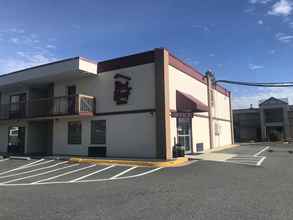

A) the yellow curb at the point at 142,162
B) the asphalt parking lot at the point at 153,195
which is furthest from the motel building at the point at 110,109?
the asphalt parking lot at the point at 153,195

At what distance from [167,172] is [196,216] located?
589 cm

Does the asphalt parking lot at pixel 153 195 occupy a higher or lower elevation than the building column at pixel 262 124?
lower

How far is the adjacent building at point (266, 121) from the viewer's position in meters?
45.7

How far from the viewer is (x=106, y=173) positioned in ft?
37.9

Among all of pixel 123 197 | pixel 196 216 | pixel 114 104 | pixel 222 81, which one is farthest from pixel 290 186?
pixel 222 81

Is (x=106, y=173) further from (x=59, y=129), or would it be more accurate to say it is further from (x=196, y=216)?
(x=59, y=129)

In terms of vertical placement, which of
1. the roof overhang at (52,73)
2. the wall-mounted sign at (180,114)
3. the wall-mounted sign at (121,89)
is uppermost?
the roof overhang at (52,73)

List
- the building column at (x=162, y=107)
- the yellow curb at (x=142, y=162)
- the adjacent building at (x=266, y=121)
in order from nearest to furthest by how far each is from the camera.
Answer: the yellow curb at (x=142, y=162), the building column at (x=162, y=107), the adjacent building at (x=266, y=121)

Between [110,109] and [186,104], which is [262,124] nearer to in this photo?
[186,104]

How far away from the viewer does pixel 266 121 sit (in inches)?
1870

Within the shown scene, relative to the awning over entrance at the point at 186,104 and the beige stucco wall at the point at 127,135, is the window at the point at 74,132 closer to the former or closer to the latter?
the beige stucco wall at the point at 127,135

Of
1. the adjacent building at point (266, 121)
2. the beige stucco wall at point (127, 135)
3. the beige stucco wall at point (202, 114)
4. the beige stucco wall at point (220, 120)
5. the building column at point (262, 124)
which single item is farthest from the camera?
the building column at point (262, 124)

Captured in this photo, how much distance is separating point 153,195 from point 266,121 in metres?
45.2

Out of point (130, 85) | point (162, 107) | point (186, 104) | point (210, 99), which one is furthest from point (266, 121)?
point (162, 107)
